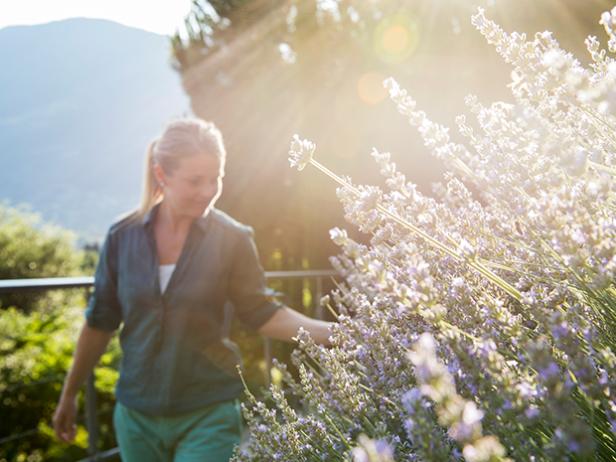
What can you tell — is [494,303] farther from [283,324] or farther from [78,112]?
[78,112]

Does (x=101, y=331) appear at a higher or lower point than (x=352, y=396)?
lower

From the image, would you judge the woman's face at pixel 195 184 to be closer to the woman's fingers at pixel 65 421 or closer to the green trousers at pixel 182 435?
the green trousers at pixel 182 435

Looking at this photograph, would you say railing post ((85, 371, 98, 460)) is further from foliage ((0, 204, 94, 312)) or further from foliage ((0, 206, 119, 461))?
foliage ((0, 204, 94, 312))

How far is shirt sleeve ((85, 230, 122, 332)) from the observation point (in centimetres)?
271

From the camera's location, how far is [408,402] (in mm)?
493

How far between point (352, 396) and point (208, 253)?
1701 millimetres

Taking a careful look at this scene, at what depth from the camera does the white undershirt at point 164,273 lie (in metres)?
2.60

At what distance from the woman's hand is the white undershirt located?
26.1 inches

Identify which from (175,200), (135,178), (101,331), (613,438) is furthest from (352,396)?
(135,178)

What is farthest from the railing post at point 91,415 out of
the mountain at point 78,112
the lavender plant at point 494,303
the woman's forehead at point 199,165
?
the mountain at point 78,112

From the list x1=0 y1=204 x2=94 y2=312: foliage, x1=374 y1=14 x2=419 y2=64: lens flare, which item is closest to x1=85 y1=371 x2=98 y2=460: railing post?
x1=374 y1=14 x2=419 y2=64: lens flare

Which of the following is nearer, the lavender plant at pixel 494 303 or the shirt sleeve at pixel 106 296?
the lavender plant at pixel 494 303

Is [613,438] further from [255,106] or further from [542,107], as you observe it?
[255,106]

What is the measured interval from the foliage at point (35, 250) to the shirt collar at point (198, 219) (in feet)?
78.9
